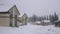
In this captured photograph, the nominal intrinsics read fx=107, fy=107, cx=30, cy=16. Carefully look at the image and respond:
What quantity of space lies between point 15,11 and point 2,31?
11.7 inches

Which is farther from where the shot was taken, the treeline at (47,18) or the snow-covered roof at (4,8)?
the snow-covered roof at (4,8)

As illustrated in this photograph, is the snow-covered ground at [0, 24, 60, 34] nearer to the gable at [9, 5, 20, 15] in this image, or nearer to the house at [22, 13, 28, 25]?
the house at [22, 13, 28, 25]

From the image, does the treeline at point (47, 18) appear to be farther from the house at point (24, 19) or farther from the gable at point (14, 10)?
the gable at point (14, 10)

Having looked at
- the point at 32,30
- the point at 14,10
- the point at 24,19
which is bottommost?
the point at 32,30

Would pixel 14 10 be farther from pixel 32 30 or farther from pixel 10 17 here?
pixel 32 30

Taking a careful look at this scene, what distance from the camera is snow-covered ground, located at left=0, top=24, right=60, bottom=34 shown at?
1.21 metres

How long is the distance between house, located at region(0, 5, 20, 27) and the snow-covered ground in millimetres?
62

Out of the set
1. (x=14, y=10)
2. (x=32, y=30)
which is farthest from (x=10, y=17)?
(x=32, y=30)

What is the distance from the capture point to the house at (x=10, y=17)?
131 cm

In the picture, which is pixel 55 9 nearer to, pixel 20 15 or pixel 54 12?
pixel 54 12

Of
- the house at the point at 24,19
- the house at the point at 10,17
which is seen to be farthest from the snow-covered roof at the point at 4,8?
the house at the point at 24,19

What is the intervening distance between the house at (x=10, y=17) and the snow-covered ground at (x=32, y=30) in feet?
0.20

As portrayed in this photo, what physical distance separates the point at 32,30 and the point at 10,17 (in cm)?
32

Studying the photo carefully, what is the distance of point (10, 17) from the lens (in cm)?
134
